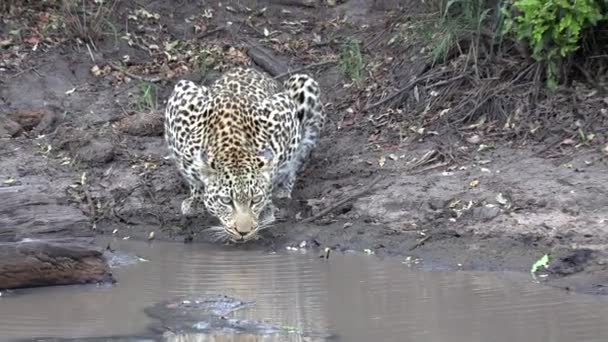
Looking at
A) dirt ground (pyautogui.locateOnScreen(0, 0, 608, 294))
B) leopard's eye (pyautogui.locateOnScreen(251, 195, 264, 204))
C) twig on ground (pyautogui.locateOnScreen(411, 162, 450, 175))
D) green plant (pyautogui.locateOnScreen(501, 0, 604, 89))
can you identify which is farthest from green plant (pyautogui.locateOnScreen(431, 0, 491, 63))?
Result: leopard's eye (pyautogui.locateOnScreen(251, 195, 264, 204))

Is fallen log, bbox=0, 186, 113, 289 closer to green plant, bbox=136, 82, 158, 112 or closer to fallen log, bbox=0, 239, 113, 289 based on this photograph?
fallen log, bbox=0, 239, 113, 289

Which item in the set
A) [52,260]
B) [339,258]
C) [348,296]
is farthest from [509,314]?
[52,260]

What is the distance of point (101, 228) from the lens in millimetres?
11539

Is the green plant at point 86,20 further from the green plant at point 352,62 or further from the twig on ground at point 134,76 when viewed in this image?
the green plant at point 352,62

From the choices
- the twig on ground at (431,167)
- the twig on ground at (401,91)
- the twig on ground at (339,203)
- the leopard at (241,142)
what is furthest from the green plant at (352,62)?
the twig on ground at (339,203)

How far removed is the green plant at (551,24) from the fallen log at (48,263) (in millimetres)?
4354

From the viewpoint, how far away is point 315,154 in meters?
12.5

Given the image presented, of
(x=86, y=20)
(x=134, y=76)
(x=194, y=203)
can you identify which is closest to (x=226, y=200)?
(x=194, y=203)

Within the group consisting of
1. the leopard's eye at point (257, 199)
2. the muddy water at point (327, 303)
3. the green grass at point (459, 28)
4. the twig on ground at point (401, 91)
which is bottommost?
the muddy water at point (327, 303)

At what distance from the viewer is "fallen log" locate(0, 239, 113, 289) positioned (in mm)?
8883

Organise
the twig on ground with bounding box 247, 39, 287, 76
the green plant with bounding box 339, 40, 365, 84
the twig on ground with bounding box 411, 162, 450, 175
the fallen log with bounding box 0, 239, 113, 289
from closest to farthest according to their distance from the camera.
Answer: the fallen log with bounding box 0, 239, 113, 289 → the twig on ground with bounding box 411, 162, 450, 175 → the green plant with bounding box 339, 40, 365, 84 → the twig on ground with bounding box 247, 39, 287, 76

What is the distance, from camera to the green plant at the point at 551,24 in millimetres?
11156

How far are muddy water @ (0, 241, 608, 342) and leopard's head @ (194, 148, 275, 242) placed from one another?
13.7 inches

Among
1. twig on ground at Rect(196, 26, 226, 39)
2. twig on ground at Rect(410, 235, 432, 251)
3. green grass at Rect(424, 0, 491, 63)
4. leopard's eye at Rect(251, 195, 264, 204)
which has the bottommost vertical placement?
twig on ground at Rect(410, 235, 432, 251)
